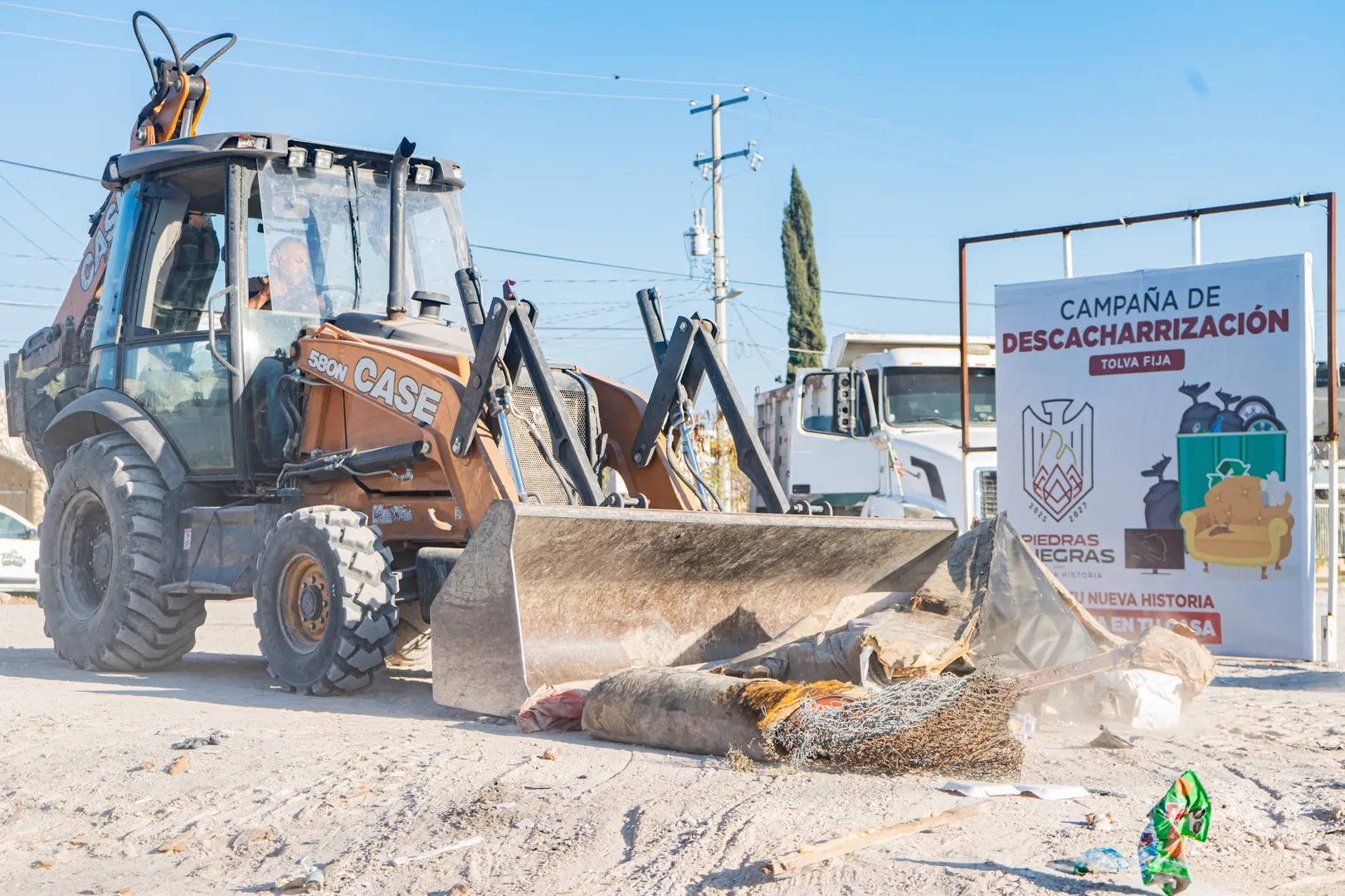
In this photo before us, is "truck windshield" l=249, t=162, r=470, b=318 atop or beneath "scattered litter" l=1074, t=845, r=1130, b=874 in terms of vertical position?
atop

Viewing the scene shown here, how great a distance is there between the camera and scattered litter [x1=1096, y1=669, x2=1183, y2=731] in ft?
20.6

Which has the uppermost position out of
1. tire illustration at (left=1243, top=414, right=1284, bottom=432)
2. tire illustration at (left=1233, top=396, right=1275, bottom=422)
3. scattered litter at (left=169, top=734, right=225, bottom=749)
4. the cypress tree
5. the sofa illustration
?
the cypress tree

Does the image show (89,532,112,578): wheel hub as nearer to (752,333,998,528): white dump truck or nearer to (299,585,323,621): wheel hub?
(299,585,323,621): wheel hub

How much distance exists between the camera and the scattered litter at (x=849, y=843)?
378 centimetres

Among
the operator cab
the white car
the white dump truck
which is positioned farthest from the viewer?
the white car

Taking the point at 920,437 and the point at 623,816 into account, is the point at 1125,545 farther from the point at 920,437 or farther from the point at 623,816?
the point at 623,816

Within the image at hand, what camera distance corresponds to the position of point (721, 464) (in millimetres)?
21875

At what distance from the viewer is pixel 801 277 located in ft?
147

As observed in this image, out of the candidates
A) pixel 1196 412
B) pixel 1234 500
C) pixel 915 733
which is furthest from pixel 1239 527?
pixel 915 733

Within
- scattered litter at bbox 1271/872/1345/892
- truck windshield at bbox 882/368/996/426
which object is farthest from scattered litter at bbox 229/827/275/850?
truck windshield at bbox 882/368/996/426

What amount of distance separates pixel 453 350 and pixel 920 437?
7.38 metres

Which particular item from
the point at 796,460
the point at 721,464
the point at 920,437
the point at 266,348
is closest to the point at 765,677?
the point at 266,348

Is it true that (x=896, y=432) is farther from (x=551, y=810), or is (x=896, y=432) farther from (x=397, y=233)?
(x=551, y=810)

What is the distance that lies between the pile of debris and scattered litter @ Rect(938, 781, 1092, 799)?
173mm
